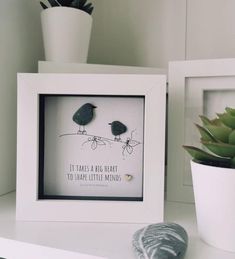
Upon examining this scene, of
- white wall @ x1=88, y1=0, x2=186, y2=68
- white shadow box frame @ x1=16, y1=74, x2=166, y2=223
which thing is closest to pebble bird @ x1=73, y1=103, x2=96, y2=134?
white shadow box frame @ x1=16, y1=74, x2=166, y2=223

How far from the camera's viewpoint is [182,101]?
570 millimetres

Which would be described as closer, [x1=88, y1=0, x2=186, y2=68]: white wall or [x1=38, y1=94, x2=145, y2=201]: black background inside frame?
[x1=38, y1=94, x2=145, y2=201]: black background inside frame

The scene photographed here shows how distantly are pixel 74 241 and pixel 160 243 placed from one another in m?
0.12

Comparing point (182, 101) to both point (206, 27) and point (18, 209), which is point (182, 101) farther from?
point (18, 209)

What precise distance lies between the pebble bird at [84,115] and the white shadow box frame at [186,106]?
0.54ft

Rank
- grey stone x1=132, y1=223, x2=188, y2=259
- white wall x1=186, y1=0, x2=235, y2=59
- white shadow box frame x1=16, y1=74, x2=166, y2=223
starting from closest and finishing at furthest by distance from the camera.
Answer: grey stone x1=132, y1=223, x2=188, y2=259
white shadow box frame x1=16, y1=74, x2=166, y2=223
white wall x1=186, y1=0, x2=235, y2=59

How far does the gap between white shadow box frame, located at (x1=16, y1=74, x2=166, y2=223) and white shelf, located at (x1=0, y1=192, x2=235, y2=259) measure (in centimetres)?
2

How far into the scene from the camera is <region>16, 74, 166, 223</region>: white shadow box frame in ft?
1.56

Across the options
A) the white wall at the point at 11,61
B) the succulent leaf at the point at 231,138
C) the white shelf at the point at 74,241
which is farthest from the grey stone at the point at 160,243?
the white wall at the point at 11,61

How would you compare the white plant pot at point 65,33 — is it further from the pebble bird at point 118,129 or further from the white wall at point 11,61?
the pebble bird at point 118,129

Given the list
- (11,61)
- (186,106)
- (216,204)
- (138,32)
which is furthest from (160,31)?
(216,204)

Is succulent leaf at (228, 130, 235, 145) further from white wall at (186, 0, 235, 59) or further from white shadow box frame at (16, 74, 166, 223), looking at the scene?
white wall at (186, 0, 235, 59)

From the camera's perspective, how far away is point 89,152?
50 cm

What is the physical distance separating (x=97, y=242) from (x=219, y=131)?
220mm
